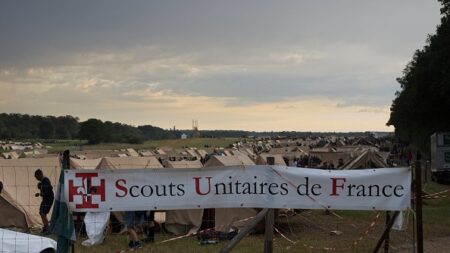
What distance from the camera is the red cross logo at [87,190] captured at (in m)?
7.86

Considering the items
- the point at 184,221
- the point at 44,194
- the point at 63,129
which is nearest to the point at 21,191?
the point at 44,194

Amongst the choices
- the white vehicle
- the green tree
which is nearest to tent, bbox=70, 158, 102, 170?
the white vehicle

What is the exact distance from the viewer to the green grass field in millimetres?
13959

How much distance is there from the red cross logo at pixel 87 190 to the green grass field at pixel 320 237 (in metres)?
5.86

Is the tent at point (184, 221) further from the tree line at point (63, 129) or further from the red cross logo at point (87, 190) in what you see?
the tree line at point (63, 129)

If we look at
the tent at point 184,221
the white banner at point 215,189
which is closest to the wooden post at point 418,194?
the white banner at point 215,189

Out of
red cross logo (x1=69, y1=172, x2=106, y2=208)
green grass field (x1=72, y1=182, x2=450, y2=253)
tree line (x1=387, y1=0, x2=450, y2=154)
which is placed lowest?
green grass field (x1=72, y1=182, x2=450, y2=253)

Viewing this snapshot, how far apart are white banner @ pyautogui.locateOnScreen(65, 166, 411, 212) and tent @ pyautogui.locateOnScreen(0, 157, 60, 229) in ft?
36.3

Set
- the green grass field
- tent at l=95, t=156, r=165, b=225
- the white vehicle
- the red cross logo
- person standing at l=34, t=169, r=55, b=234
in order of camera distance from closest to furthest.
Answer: the red cross logo, the white vehicle, the green grass field, person standing at l=34, t=169, r=55, b=234, tent at l=95, t=156, r=165, b=225

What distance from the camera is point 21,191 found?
738 inches

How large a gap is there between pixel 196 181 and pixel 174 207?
1.48 ft

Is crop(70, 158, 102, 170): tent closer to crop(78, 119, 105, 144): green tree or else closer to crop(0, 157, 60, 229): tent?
crop(0, 157, 60, 229): tent

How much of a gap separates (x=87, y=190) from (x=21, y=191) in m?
11.8

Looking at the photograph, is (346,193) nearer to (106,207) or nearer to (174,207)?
A: (174,207)
